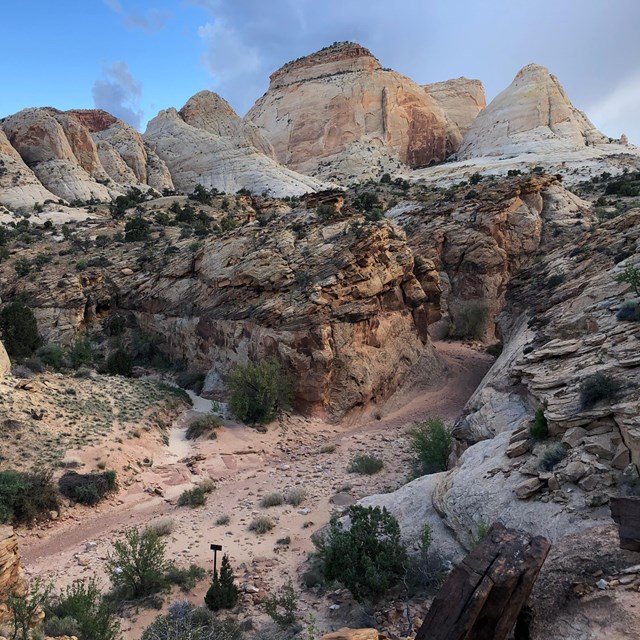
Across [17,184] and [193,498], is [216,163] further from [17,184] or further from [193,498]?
[193,498]

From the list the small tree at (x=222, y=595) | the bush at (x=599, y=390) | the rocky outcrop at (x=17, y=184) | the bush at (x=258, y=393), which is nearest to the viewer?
the small tree at (x=222, y=595)

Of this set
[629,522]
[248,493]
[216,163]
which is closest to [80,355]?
[248,493]

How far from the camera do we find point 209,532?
11.0 m

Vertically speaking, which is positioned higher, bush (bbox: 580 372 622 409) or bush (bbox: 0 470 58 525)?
bush (bbox: 580 372 622 409)

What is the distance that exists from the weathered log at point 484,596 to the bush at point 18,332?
19529mm

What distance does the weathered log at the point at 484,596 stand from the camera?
4.63 meters

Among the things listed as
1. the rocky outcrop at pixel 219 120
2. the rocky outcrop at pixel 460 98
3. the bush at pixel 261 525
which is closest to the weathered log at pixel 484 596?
the bush at pixel 261 525

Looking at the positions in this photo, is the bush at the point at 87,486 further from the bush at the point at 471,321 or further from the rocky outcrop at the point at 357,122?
the rocky outcrop at the point at 357,122

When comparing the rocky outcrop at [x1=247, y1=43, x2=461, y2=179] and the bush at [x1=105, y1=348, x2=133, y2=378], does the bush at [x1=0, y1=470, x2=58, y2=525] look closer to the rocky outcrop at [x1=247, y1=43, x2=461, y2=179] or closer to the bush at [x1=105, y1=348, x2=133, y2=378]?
the bush at [x1=105, y1=348, x2=133, y2=378]

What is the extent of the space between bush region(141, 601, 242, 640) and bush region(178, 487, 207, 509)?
4425 millimetres

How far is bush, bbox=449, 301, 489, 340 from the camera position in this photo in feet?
93.0

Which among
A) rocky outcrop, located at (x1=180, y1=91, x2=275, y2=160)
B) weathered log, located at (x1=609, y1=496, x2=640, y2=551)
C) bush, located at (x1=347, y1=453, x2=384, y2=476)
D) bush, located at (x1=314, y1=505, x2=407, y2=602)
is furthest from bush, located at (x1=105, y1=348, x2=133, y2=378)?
rocky outcrop, located at (x1=180, y1=91, x2=275, y2=160)

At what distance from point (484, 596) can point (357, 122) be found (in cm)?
7456

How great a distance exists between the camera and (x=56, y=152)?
44656mm
